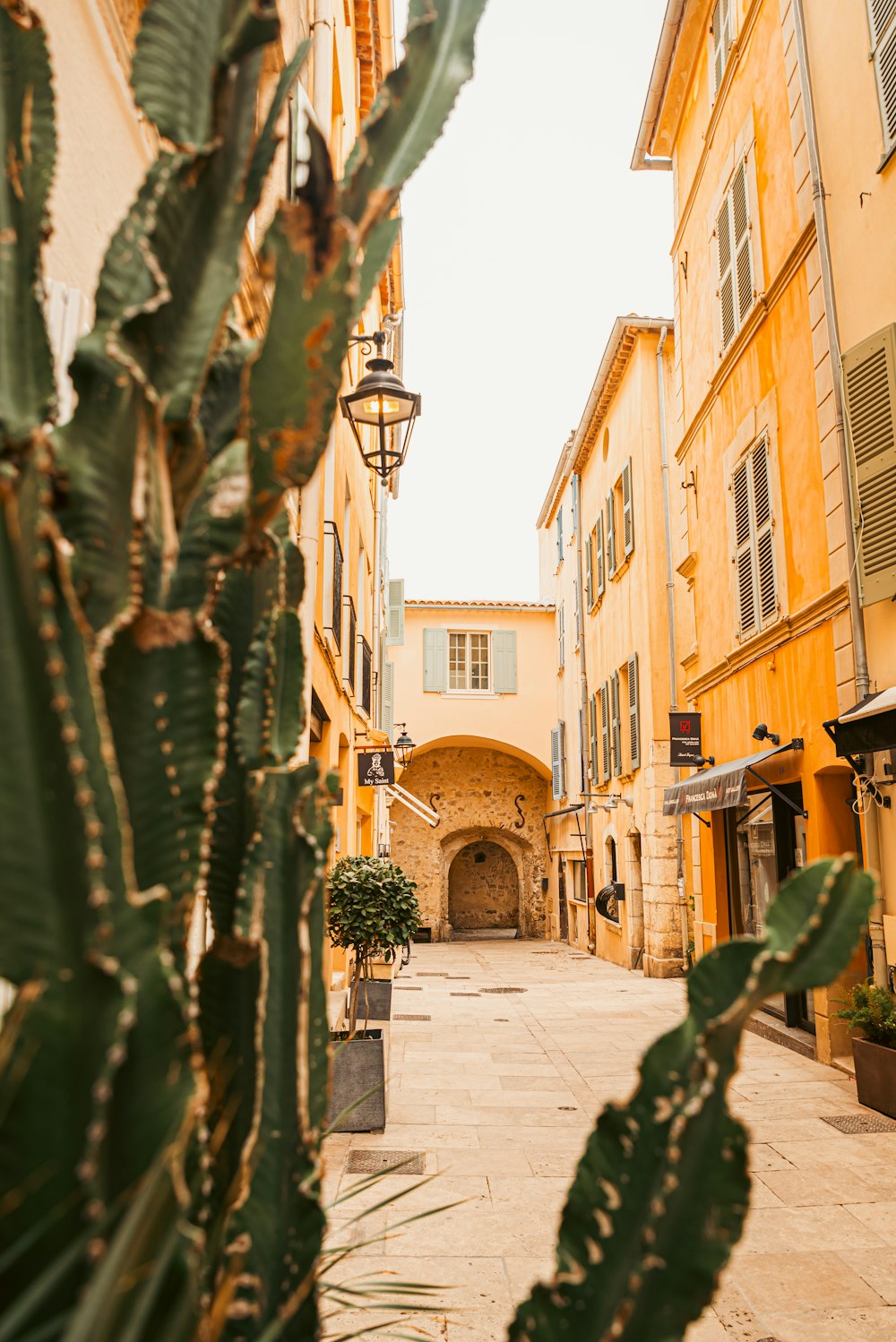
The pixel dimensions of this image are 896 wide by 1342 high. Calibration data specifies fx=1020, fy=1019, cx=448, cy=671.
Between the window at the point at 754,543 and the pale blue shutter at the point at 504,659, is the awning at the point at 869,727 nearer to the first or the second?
the window at the point at 754,543

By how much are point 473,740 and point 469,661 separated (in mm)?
1812

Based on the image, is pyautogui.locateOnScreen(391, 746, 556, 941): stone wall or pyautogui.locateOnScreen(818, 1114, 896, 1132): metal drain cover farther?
pyautogui.locateOnScreen(391, 746, 556, 941): stone wall

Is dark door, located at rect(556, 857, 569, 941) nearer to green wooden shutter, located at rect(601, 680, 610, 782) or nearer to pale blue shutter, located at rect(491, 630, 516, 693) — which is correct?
pale blue shutter, located at rect(491, 630, 516, 693)

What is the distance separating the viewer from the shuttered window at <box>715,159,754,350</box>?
8.89m

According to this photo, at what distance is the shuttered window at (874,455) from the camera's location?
19.7 ft

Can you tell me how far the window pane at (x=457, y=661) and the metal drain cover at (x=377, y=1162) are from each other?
18.5m

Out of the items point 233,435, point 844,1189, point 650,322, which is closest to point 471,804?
point 650,322

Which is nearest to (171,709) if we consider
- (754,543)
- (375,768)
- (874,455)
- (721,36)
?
(874,455)

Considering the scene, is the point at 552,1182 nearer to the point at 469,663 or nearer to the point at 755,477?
the point at 755,477

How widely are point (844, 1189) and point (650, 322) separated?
12.4 m

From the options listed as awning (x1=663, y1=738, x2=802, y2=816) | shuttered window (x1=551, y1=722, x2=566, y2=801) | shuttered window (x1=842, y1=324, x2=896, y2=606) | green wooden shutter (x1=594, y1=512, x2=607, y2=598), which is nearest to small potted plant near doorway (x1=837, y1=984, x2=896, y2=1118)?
awning (x1=663, y1=738, x2=802, y2=816)

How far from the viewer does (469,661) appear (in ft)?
76.9

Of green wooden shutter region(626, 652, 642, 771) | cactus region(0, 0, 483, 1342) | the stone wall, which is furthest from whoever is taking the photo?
the stone wall

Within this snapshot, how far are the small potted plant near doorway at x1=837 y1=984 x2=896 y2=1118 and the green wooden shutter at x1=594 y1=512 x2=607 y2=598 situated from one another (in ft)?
38.6
